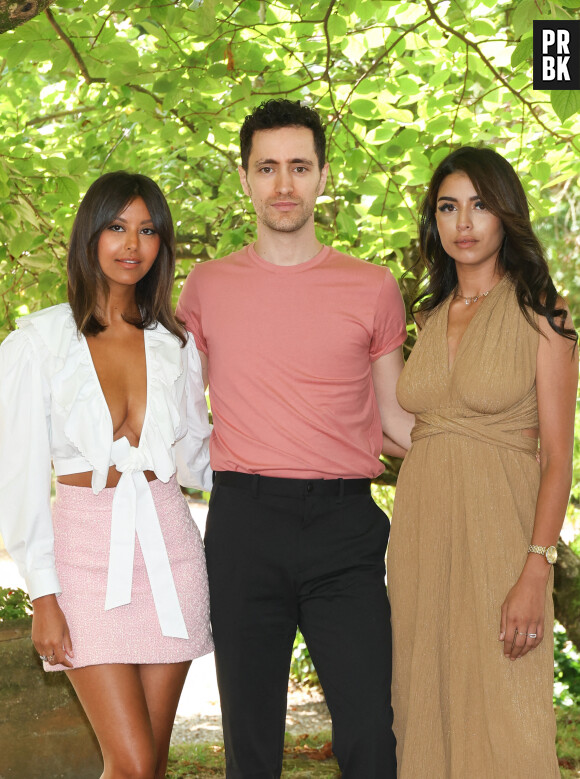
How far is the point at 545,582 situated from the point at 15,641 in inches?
97.0

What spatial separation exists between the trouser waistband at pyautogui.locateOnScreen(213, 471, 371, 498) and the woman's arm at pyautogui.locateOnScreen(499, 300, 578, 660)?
60 cm

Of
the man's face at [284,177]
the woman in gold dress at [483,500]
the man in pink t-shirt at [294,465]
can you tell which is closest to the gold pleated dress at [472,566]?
the woman in gold dress at [483,500]

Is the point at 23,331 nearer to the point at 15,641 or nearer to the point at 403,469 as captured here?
the point at 403,469

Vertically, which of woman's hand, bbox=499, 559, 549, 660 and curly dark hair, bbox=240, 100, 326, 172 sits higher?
curly dark hair, bbox=240, 100, 326, 172

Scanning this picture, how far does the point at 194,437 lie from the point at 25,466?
753mm

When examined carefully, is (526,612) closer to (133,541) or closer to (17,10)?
(133,541)

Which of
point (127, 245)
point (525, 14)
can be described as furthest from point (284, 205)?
point (525, 14)

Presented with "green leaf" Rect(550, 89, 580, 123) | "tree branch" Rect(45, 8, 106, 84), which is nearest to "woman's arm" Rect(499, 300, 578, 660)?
"green leaf" Rect(550, 89, 580, 123)

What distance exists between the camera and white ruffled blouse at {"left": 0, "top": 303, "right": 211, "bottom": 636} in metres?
2.70

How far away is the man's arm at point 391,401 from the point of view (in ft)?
10.8

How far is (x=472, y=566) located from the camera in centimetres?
282

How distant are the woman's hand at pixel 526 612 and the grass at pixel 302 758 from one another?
2385mm

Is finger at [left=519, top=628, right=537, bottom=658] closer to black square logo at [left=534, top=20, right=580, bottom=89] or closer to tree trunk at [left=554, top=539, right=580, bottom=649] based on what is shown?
black square logo at [left=534, top=20, right=580, bottom=89]

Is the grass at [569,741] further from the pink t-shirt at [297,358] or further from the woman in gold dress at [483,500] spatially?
the pink t-shirt at [297,358]
